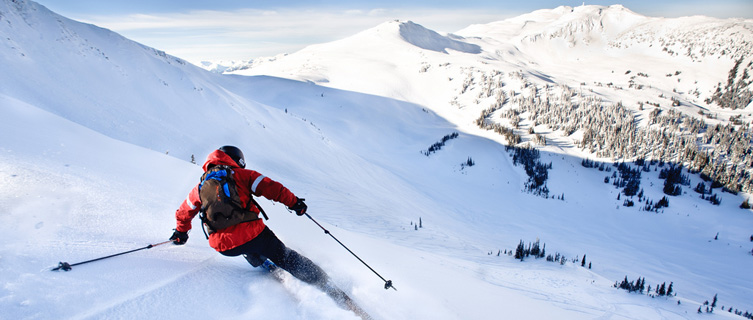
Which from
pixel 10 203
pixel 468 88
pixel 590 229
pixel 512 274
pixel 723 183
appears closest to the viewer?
pixel 10 203

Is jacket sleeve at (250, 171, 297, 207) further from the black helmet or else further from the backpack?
the black helmet

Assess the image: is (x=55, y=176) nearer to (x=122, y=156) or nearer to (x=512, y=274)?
(x=122, y=156)

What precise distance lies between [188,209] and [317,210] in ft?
19.2

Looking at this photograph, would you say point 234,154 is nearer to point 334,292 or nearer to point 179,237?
point 179,237

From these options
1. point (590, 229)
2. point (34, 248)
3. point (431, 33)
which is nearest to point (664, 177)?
point (590, 229)

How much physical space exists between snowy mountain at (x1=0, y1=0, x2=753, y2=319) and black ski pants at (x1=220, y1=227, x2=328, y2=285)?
0.19 meters

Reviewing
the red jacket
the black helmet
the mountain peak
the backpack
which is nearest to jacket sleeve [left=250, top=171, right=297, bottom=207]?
the red jacket

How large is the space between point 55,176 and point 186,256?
2.39m

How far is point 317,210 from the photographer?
9.16 m

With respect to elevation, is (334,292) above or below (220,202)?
below

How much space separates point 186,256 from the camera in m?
3.52

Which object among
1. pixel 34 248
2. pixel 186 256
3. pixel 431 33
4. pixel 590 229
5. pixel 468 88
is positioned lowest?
pixel 590 229

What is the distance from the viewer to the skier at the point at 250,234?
3314 mm

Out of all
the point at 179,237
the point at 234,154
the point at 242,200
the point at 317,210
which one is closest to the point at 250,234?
the point at 242,200
